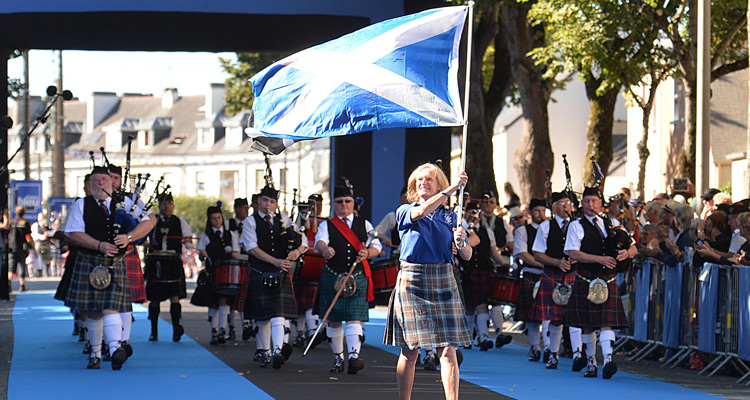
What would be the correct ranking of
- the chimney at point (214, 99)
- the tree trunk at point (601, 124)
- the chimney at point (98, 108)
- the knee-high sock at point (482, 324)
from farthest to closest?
the chimney at point (98, 108), the chimney at point (214, 99), the tree trunk at point (601, 124), the knee-high sock at point (482, 324)

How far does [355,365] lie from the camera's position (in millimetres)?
9641

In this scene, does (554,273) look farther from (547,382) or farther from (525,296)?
(547,382)

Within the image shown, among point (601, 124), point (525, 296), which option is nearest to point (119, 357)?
point (525, 296)

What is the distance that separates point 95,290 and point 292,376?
68.6 inches

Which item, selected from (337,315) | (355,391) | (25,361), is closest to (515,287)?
(337,315)

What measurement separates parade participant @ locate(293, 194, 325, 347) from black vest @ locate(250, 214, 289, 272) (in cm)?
136

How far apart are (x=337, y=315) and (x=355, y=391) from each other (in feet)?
3.90

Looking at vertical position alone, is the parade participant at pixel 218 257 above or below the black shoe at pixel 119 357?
above

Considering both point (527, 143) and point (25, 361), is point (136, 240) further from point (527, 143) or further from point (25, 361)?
point (527, 143)

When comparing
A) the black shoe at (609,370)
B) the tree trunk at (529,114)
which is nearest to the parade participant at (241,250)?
the black shoe at (609,370)

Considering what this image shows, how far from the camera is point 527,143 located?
20.8m

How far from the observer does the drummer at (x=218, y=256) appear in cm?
1262

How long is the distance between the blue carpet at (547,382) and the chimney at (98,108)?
74.8 meters

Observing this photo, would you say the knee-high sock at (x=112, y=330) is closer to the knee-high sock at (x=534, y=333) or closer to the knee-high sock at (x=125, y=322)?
the knee-high sock at (x=125, y=322)
